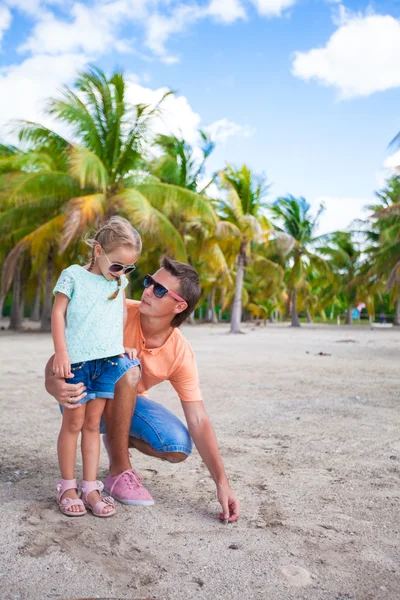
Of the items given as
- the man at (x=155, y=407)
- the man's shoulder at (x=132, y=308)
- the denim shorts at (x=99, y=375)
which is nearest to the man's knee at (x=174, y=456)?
the man at (x=155, y=407)

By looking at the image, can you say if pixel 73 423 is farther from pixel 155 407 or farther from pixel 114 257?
pixel 114 257

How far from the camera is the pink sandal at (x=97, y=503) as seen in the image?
2.39 metres

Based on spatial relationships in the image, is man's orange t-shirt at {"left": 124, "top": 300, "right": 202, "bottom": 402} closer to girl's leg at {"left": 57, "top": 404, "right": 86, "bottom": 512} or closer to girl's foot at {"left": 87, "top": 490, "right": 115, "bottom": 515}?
girl's leg at {"left": 57, "top": 404, "right": 86, "bottom": 512}

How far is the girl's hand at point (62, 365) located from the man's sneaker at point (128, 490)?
67 centimetres

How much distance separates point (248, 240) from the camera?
73.9 ft

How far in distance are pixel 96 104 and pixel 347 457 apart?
1492 cm

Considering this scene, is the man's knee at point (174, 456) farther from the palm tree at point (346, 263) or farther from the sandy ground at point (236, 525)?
the palm tree at point (346, 263)

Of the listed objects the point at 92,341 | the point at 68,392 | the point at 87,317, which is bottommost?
the point at 68,392

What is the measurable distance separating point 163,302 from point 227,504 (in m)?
0.97

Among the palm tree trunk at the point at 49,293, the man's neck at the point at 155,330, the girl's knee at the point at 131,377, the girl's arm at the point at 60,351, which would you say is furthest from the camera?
the palm tree trunk at the point at 49,293

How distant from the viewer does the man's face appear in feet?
8.45

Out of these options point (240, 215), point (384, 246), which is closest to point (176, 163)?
point (240, 215)

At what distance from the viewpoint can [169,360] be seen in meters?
2.70

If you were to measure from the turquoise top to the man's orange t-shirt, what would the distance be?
0.30 meters
